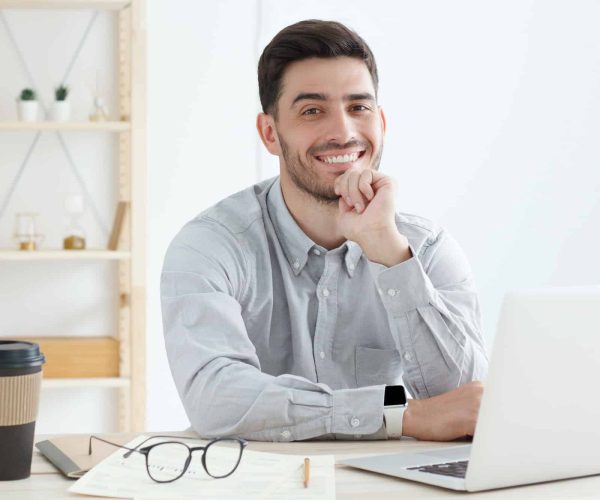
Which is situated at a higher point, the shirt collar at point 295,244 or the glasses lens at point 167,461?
the shirt collar at point 295,244

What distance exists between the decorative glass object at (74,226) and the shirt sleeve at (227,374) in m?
1.29

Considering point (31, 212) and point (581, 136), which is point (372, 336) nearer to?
point (31, 212)

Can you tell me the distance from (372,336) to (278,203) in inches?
13.5

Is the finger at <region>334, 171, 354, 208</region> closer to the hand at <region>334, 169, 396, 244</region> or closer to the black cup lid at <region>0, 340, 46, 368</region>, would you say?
the hand at <region>334, 169, 396, 244</region>

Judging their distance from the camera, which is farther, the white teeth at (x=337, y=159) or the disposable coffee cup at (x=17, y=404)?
the white teeth at (x=337, y=159)

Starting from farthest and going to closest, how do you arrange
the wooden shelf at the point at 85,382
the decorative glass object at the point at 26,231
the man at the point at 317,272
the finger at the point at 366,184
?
the decorative glass object at the point at 26,231
the wooden shelf at the point at 85,382
the finger at the point at 366,184
the man at the point at 317,272

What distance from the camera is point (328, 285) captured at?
2023mm

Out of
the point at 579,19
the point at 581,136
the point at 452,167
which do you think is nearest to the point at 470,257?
the point at 452,167

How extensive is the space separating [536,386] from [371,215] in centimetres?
80

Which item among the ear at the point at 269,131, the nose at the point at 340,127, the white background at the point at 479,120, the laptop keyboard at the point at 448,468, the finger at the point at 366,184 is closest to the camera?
the laptop keyboard at the point at 448,468

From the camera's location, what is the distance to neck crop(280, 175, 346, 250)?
2096 millimetres

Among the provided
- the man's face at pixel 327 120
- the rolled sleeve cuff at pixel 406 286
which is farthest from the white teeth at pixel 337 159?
the rolled sleeve cuff at pixel 406 286

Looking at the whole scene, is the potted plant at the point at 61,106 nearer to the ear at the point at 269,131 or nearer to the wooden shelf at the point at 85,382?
the wooden shelf at the point at 85,382

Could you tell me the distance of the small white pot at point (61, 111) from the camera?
3205 mm
